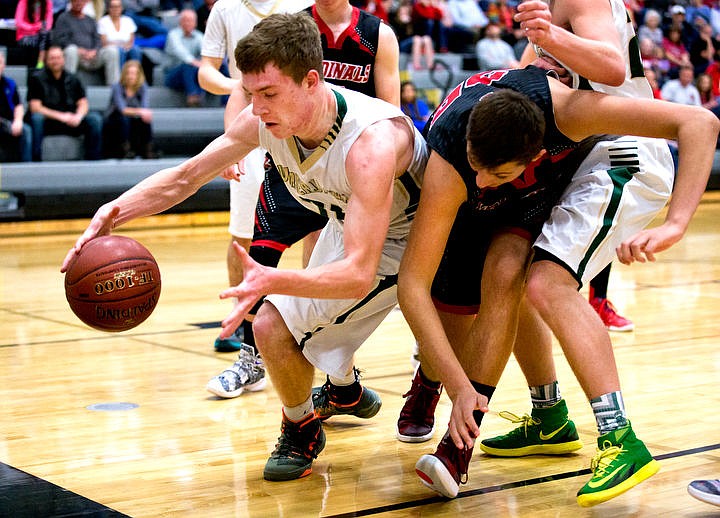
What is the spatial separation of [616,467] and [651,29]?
1420cm

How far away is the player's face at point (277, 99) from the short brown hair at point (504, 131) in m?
0.45

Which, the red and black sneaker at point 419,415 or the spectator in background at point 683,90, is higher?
the red and black sneaker at point 419,415

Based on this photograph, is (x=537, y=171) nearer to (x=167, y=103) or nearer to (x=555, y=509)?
(x=555, y=509)

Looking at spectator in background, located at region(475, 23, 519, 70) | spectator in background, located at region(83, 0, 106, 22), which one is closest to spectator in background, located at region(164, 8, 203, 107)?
spectator in background, located at region(83, 0, 106, 22)

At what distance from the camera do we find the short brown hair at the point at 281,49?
279 centimetres

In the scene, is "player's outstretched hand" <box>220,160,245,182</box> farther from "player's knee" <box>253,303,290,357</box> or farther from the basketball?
"player's knee" <box>253,303,290,357</box>

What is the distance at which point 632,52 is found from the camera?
330 centimetres

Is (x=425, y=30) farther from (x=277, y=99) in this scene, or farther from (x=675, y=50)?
(x=277, y=99)

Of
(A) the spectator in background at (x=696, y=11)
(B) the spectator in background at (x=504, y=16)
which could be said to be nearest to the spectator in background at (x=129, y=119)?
(B) the spectator in background at (x=504, y=16)

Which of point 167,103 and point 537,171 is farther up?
point 537,171

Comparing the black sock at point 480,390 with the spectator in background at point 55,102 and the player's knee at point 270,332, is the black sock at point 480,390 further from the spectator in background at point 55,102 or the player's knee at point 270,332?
the spectator in background at point 55,102

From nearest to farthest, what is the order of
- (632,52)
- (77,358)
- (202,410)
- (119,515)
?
(119,515), (632,52), (202,410), (77,358)

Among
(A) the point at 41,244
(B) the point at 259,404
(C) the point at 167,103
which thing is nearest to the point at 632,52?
(B) the point at 259,404

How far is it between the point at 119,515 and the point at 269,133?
1.12 m
